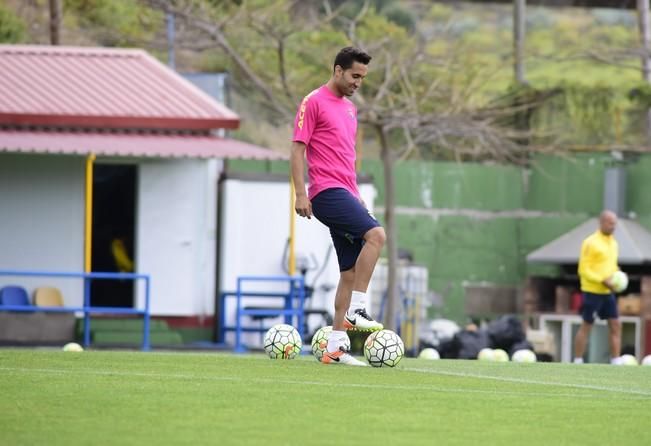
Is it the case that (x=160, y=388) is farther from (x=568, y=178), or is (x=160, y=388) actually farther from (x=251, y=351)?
(x=568, y=178)

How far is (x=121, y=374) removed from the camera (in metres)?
10.7

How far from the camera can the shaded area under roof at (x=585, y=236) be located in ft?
87.8

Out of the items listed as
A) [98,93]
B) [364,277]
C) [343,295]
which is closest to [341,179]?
[364,277]

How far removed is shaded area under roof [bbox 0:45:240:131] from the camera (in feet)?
78.4

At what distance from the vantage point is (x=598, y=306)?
20359 mm

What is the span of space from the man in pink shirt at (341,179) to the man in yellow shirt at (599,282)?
9212 mm

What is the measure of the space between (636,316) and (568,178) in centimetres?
425

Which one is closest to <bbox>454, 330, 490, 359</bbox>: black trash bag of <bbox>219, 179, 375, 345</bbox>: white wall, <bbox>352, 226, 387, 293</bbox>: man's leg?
<bbox>219, 179, 375, 345</bbox>: white wall

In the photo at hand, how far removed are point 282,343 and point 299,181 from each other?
1.87 meters

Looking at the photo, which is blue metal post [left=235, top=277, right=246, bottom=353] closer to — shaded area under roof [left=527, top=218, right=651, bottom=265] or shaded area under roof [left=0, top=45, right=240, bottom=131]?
shaded area under roof [left=0, top=45, right=240, bottom=131]

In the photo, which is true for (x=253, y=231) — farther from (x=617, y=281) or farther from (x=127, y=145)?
(x=617, y=281)

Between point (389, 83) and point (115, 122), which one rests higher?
point (389, 83)

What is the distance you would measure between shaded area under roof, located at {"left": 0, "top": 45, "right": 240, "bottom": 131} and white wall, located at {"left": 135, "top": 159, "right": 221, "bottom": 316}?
0.88 meters

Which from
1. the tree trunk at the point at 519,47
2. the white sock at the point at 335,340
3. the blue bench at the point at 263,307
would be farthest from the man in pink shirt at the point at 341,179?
the tree trunk at the point at 519,47
